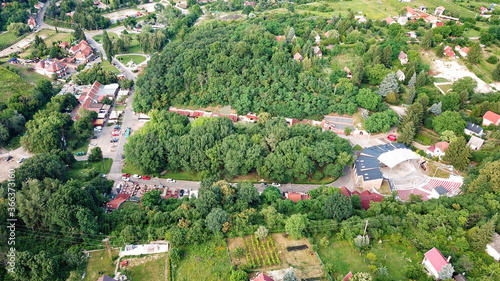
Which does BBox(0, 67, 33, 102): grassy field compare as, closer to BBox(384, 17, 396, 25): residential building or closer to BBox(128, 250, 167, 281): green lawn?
BBox(128, 250, 167, 281): green lawn

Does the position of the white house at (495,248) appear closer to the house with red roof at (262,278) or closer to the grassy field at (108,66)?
the house with red roof at (262,278)

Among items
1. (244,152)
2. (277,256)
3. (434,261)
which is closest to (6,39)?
(244,152)

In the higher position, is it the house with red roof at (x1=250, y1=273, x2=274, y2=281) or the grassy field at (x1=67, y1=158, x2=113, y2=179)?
the house with red roof at (x1=250, y1=273, x2=274, y2=281)

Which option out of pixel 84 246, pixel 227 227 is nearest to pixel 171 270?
pixel 227 227

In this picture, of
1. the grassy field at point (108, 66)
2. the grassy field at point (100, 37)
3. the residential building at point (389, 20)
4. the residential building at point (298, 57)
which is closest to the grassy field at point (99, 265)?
the residential building at point (298, 57)

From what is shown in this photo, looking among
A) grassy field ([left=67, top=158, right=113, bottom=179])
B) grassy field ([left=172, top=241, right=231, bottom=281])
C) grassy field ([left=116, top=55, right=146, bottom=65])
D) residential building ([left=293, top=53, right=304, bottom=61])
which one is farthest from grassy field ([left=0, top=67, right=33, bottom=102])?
grassy field ([left=172, top=241, right=231, bottom=281])

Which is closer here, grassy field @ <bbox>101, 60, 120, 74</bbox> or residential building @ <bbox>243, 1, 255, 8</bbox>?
grassy field @ <bbox>101, 60, 120, 74</bbox>
